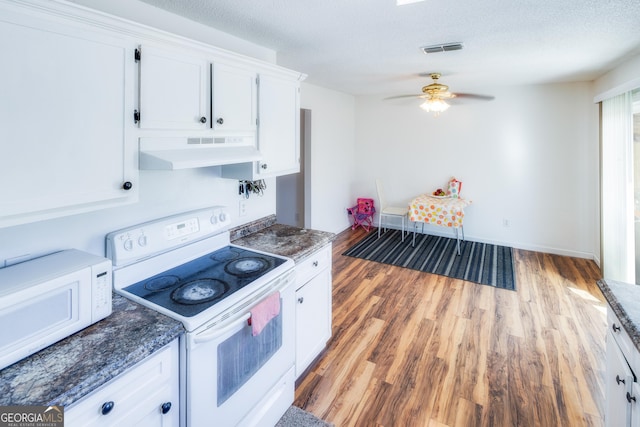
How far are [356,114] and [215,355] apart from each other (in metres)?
5.45

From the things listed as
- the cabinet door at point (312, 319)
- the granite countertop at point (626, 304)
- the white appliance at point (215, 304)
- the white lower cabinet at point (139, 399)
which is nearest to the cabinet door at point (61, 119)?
the white appliance at point (215, 304)

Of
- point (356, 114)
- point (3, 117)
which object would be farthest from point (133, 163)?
point (356, 114)

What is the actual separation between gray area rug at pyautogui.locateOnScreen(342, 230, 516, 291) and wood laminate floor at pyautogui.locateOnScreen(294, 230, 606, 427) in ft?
0.80

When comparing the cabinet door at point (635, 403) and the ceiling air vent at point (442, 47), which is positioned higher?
the ceiling air vent at point (442, 47)

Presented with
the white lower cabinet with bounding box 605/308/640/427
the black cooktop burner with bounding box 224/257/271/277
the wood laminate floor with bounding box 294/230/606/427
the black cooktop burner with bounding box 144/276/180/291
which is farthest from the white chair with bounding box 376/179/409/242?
the black cooktop burner with bounding box 144/276/180/291

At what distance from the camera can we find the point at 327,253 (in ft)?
8.03

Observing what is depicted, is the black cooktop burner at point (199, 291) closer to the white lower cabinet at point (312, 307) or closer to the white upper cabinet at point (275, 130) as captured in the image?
the white lower cabinet at point (312, 307)

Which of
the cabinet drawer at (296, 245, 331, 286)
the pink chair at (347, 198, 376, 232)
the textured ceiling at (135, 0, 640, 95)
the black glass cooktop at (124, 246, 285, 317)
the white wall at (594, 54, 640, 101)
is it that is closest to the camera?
the black glass cooktop at (124, 246, 285, 317)

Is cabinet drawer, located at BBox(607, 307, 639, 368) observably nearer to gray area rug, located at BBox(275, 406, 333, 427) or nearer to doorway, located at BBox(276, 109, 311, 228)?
gray area rug, located at BBox(275, 406, 333, 427)

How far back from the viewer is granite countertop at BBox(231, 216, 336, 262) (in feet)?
7.12

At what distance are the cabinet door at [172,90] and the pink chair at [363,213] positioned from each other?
441 cm

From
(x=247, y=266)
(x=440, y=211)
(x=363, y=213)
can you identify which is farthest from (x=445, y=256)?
(x=247, y=266)

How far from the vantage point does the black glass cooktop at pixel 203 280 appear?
4.94 ft

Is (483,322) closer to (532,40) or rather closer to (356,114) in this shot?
(532,40)
